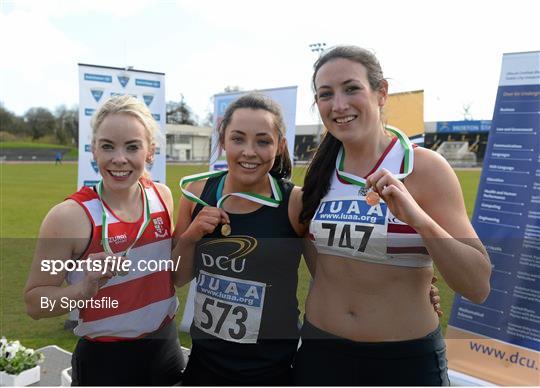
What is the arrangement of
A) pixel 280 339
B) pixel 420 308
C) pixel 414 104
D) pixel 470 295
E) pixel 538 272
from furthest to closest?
pixel 414 104 < pixel 538 272 < pixel 280 339 < pixel 420 308 < pixel 470 295

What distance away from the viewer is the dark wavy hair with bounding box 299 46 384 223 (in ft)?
7.04

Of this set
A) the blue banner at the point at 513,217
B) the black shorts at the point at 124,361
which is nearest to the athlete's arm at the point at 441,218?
the black shorts at the point at 124,361

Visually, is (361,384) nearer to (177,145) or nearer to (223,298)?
(223,298)

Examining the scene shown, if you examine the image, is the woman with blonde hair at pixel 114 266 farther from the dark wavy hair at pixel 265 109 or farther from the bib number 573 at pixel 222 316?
the dark wavy hair at pixel 265 109

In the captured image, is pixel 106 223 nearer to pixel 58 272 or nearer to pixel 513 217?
pixel 58 272

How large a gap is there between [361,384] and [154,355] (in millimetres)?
1017

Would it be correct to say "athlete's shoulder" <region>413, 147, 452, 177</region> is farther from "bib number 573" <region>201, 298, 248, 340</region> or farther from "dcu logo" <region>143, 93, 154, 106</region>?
"dcu logo" <region>143, 93, 154, 106</region>

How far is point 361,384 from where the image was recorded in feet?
6.78

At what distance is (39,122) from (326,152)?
74.0 m

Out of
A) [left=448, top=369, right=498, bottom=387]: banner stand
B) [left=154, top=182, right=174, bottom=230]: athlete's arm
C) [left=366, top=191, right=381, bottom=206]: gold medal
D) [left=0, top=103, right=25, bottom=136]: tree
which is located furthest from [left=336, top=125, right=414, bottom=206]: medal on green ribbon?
[left=0, top=103, right=25, bottom=136]: tree

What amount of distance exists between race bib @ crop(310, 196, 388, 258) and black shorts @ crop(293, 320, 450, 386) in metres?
0.41

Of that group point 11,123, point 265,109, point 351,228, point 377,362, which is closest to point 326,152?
point 265,109

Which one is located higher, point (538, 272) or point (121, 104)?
point (121, 104)

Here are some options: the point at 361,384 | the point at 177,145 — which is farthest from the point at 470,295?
the point at 177,145
